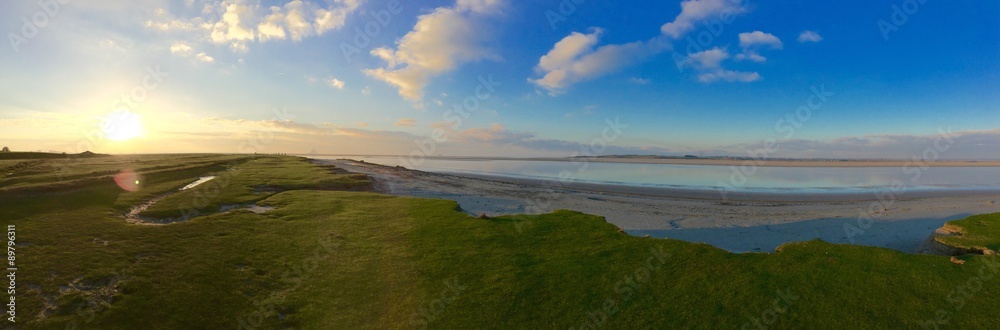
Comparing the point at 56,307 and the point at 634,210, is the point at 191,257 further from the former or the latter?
the point at 634,210

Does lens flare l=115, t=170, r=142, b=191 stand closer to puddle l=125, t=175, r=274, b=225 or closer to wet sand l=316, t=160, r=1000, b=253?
puddle l=125, t=175, r=274, b=225

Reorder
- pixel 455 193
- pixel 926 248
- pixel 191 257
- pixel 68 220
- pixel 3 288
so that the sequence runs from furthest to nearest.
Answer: pixel 455 193
pixel 926 248
pixel 68 220
pixel 191 257
pixel 3 288

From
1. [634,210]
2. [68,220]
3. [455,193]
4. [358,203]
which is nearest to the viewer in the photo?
[68,220]

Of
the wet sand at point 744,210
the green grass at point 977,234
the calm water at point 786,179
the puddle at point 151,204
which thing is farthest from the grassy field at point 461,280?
the calm water at point 786,179

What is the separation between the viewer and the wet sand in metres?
21.4

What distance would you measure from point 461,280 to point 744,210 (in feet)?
88.2

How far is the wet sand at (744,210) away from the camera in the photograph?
70.2ft

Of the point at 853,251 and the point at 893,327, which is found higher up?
the point at 853,251

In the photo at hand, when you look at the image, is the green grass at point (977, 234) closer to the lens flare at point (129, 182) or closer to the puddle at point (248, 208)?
the puddle at point (248, 208)

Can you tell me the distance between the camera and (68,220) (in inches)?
650

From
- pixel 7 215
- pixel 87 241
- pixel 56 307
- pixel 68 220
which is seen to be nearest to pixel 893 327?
pixel 56 307

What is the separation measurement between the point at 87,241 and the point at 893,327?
24893 millimetres

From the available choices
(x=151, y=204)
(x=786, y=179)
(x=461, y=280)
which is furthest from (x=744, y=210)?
(x=151, y=204)

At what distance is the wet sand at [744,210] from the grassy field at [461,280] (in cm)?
553
